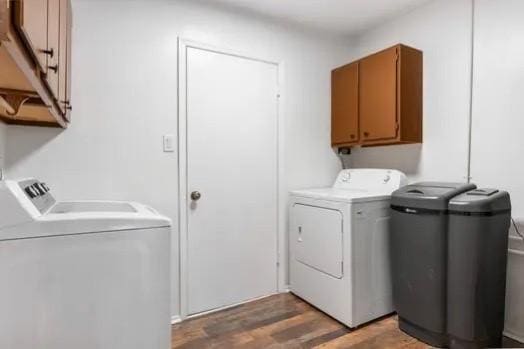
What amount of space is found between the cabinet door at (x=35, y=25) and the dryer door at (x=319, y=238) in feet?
6.12

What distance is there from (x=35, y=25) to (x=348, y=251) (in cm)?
202

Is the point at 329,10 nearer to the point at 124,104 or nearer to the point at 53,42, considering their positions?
the point at 124,104

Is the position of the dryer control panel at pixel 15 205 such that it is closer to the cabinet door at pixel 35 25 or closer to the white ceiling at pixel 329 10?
the cabinet door at pixel 35 25

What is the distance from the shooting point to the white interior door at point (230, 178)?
7.74 ft

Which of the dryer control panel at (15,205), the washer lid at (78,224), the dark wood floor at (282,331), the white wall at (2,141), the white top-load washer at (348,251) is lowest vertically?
the dark wood floor at (282,331)

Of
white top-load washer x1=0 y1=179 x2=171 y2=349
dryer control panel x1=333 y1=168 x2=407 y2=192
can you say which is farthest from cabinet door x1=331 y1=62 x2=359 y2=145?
white top-load washer x1=0 y1=179 x2=171 y2=349

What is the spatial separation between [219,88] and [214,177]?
2.27 feet

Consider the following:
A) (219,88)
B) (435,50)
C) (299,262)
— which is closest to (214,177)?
(219,88)

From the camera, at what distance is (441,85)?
2.42 m

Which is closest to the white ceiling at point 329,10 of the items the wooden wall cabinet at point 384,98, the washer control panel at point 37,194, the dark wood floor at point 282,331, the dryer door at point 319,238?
the wooden wall cabinet at point 384,98

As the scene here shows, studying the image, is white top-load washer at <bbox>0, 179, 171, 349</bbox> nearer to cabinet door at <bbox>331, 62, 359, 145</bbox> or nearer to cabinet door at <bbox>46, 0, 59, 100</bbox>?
cabinet door at <bbox>46, 0, 59, 100</bbox>

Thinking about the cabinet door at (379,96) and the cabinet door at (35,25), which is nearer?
the cabinet door at (35,25)

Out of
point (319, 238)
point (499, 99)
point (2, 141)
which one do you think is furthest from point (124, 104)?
point (499, 99)

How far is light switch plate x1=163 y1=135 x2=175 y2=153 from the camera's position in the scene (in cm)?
225
